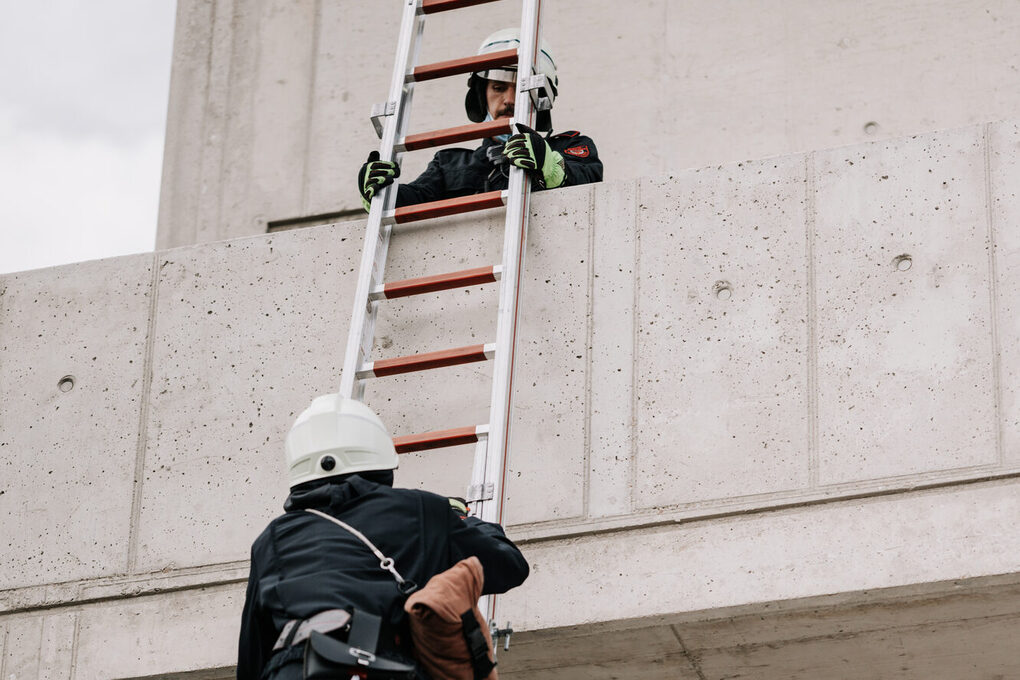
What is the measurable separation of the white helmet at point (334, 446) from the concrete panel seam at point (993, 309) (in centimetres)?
204

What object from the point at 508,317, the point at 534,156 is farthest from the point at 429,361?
the point at 534,156

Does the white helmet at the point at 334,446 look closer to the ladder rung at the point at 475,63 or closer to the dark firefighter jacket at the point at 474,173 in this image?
the dark firefighter jacket at the point at 474,173

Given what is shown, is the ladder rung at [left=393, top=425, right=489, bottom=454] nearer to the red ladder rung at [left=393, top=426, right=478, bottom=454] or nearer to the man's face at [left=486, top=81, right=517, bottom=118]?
the red ladder rung at [left=393, top=426, right=478, bottom=454]

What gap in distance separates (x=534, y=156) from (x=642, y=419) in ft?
3.23

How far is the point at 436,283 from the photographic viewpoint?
6637 millimetres

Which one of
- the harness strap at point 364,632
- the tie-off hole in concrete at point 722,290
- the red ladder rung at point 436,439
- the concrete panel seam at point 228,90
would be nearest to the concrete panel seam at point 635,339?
the tie-off hole in concrete at point 722,290

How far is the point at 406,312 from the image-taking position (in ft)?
22.9

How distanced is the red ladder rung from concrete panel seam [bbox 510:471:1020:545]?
450 mm

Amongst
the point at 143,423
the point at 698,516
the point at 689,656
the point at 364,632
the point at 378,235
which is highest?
the point at 378,235

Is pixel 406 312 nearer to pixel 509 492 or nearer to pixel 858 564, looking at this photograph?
pixel 509 492

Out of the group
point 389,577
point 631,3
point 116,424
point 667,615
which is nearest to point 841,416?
point 667,615

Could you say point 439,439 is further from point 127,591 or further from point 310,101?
point 310,101

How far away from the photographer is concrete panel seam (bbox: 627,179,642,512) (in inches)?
258

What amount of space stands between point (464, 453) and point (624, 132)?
2.73m
